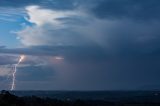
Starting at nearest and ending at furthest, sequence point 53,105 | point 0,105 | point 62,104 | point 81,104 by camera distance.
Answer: point 0,105 → point 53,105 → point 62,104 → point 81,104

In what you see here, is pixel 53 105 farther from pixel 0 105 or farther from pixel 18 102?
pixel 0 105

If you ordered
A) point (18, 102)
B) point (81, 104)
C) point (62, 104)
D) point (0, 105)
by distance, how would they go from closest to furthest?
point (0, 105), point (18, 102), point (62, 104), point (81, 104)

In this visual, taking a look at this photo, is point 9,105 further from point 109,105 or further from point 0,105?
point 109,105

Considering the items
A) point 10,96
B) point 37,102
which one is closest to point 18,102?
point 10,96

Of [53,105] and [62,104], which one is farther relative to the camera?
[62,104]

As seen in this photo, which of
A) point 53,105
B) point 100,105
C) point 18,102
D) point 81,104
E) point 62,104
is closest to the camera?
point 18,102

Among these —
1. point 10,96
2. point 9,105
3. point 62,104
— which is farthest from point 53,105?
point 9,105

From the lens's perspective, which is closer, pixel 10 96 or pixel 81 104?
pixel 10 96

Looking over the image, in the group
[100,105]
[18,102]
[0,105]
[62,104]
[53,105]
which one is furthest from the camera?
[100,105]

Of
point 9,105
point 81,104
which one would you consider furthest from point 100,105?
point 9,105
